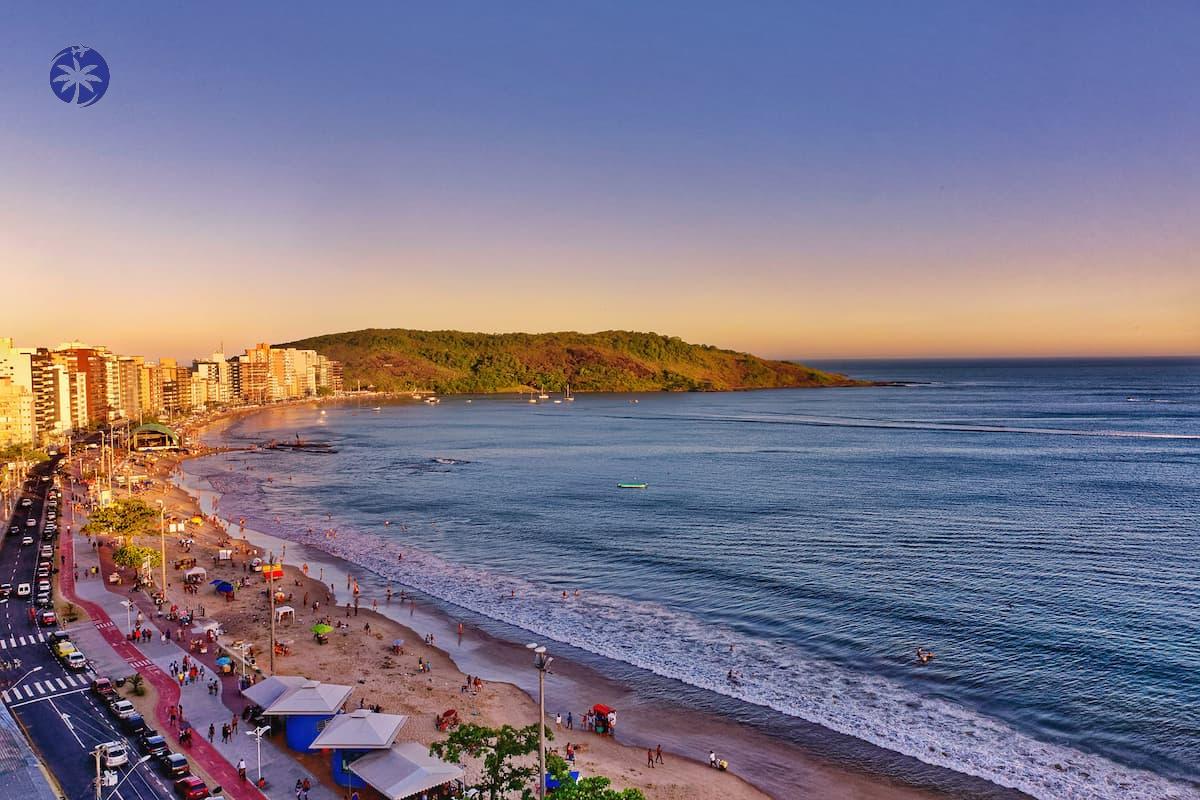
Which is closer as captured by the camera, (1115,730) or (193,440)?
(1115,730)

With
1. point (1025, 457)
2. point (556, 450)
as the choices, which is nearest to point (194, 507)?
point (556, 450)

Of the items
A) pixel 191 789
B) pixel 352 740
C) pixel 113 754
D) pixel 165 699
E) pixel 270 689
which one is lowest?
pixel 165 699

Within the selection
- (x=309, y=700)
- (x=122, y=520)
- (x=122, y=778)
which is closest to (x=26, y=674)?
(x=122, y=778)

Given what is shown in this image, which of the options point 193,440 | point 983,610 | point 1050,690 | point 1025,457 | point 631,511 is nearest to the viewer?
point 1050,690

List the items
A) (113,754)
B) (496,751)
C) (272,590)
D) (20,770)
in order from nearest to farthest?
(496,751) < (20,770) < (113,754) < (272,590)

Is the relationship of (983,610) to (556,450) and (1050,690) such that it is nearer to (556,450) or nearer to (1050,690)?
(1050,690)

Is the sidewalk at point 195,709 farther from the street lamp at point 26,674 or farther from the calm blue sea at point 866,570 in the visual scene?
the calm blue sea at point 866,570

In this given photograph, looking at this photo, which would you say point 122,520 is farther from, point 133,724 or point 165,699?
point 133,724
